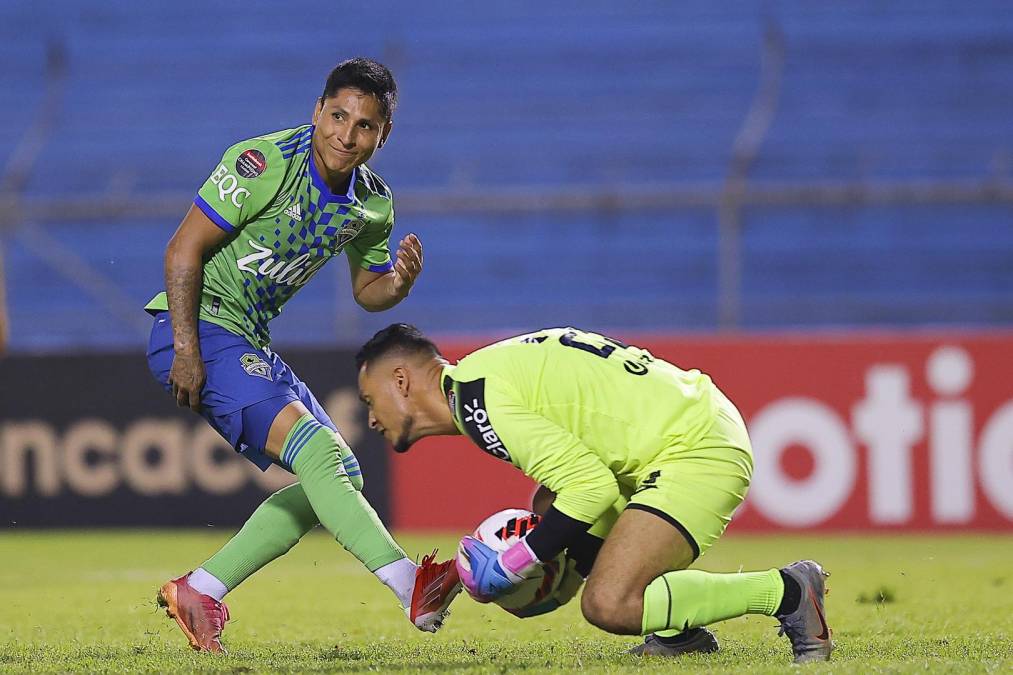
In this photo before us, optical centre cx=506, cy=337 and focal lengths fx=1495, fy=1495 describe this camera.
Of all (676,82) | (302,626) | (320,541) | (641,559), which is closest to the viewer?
(641,559)

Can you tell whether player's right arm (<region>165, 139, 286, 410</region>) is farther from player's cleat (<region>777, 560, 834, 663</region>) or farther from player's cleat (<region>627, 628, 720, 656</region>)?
player's cleat (<region>777, 560, 834, 663</region>)

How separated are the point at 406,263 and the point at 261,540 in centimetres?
107

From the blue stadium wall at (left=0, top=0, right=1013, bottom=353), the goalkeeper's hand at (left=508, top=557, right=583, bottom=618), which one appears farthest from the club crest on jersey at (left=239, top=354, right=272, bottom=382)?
the blue stadium wall at (left=0, top=0, right=1013, bottom=353)

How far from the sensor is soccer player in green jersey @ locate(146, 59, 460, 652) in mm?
4629

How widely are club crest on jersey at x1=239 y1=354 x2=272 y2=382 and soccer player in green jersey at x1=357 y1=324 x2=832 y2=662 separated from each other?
19.4 inches

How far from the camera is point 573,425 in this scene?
4.25 meters

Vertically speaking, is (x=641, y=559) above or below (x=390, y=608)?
above

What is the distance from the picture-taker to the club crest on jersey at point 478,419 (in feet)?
13.5

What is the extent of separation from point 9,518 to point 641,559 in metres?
7.05

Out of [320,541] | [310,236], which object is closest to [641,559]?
[310,236]

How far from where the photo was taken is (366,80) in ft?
15.7

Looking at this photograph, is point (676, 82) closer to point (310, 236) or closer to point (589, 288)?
point (589, 288)

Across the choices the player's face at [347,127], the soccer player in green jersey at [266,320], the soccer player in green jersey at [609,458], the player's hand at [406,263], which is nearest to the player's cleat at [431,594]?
the soccer player in green jersey at [266,320]

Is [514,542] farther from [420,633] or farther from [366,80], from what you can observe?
[366,80]
